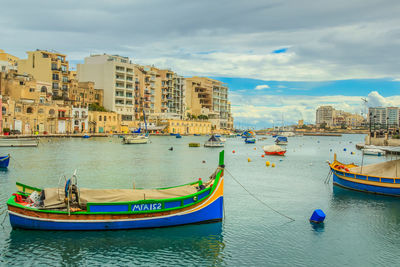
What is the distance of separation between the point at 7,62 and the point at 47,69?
15920 millimetres

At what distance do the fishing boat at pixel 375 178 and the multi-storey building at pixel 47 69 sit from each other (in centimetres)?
10110

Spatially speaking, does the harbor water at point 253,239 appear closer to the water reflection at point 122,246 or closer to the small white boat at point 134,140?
the water reflection at point 122,246

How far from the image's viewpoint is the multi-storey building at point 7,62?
117450mm

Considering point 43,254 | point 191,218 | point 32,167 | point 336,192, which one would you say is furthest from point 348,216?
point 32,167

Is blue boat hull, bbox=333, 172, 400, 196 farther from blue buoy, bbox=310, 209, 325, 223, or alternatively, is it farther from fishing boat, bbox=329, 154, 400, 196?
blue buoy, bbox=310, 209, 325, 223

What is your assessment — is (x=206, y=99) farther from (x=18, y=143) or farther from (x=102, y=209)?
(x=102, y=209)

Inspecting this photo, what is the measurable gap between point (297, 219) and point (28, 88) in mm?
98347

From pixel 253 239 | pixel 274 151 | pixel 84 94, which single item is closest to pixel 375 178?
pixel 253 239

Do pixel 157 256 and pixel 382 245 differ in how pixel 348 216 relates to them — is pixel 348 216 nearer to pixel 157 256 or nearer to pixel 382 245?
pixel 382 245

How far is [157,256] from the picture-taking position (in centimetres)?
1725

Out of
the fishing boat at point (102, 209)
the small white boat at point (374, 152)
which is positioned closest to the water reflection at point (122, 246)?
the fishing boat at point (102, 209)

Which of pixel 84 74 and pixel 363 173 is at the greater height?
pixel 84 74

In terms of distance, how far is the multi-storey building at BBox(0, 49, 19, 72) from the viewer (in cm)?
11745

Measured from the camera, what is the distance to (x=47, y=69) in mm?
114938
